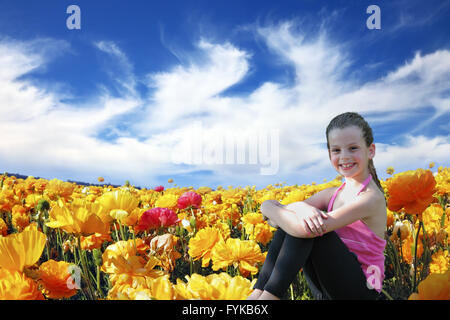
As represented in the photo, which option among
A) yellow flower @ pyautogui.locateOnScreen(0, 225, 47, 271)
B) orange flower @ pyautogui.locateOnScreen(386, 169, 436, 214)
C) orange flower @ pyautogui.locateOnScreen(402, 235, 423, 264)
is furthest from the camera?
orange flower @ pyautogui.locateOnScreen(402, 235, 423, 264)

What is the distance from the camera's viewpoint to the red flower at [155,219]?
135 cm

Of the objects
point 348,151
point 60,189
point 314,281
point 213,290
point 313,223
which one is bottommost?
point 314,281

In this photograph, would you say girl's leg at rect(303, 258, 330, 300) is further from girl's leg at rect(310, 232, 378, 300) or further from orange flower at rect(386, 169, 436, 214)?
orange flower at rect(386, 169, 436, 214)

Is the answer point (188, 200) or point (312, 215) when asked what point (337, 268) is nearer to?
point (312, 215)

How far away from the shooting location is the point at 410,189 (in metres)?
1.05

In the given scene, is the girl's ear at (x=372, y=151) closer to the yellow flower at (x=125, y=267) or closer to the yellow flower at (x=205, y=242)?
the yellow flower at (x=205, y=242)

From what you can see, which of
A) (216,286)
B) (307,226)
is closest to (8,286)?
(216,286)

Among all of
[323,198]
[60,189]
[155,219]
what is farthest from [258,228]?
[60,189]

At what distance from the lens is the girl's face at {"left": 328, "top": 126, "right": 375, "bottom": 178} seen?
1088 mm

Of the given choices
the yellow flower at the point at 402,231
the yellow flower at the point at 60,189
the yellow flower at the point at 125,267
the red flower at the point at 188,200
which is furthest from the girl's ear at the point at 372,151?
the yellow flower at the point at 60,189

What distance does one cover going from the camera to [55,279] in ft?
3.10

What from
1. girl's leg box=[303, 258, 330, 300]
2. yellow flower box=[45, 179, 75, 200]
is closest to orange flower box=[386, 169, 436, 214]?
girl's leg box=[303, 258, 330, 300]

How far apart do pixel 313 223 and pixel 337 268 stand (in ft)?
0.59

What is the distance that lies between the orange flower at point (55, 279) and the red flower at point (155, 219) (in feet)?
1.33
